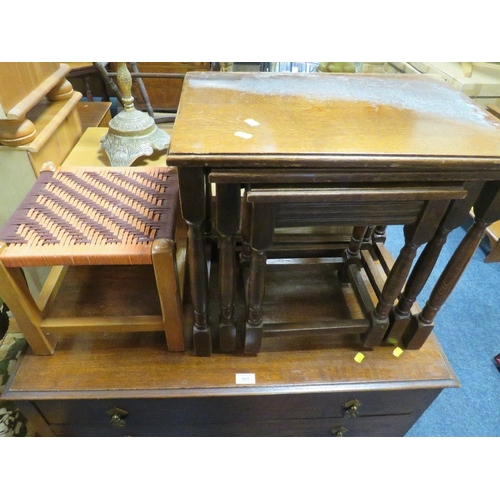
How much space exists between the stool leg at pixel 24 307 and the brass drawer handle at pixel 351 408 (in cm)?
71

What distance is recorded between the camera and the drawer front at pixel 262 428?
3.14 feet

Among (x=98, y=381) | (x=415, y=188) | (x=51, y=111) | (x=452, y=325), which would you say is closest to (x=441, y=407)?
(x=452, y=325)

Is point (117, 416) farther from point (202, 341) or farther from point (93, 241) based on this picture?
point (93, 241)

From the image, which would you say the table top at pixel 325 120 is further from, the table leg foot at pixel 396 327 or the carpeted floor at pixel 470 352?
the carpeted floor at pixel 470 352

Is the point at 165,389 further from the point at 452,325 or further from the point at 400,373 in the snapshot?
the point at 452,325

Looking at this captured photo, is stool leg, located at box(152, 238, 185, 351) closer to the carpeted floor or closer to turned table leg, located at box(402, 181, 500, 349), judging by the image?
turned table leg, located at box(402, 181, 500, 349)

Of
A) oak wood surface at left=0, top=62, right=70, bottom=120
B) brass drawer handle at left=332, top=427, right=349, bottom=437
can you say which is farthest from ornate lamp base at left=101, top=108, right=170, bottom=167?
brass drawer handle at left=332, top=427, right=349, bottom=437

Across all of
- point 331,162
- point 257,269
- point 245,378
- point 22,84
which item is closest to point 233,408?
point 245,378

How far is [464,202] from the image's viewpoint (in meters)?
0.67

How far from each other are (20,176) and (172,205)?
55 centimetres

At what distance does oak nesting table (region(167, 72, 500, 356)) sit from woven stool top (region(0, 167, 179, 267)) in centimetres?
14

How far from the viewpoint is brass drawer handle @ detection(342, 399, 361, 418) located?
897 millimetres

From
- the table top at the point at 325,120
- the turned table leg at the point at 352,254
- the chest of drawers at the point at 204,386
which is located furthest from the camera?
the turned table leg at the point at 352,254

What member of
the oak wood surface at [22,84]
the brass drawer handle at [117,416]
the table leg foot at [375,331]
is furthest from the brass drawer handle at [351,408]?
the oak wood surface at [22,84]
